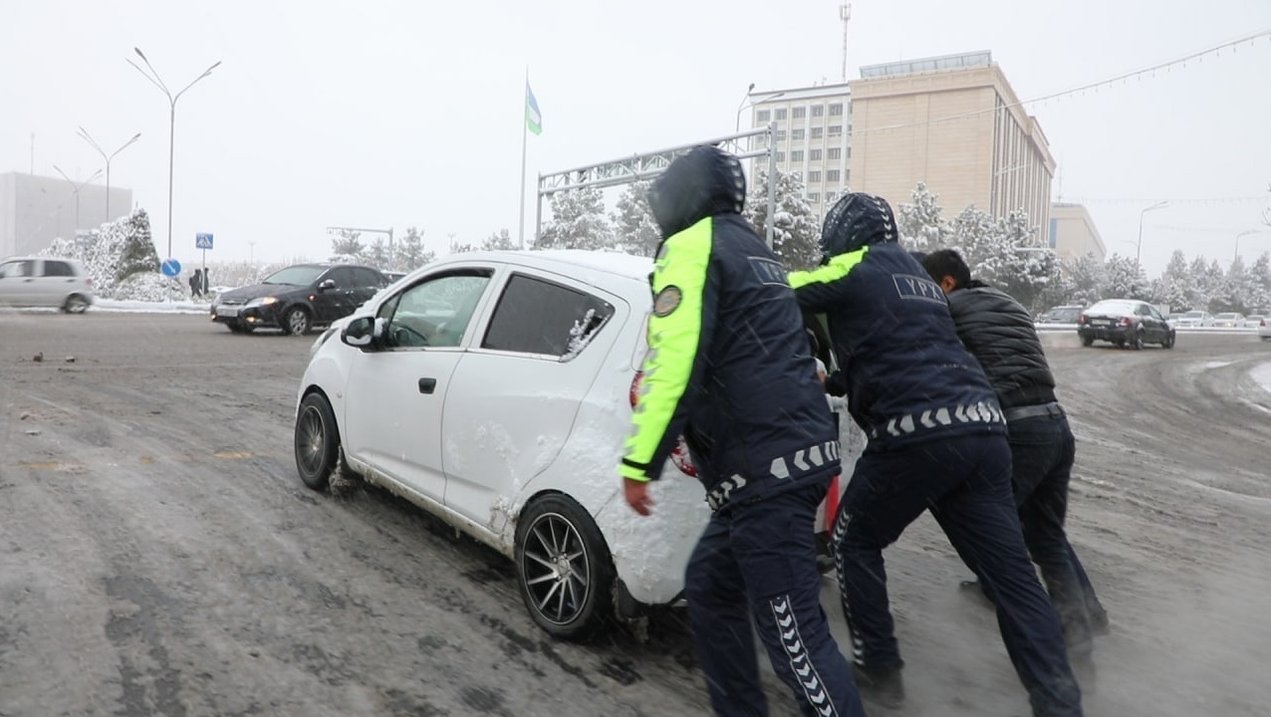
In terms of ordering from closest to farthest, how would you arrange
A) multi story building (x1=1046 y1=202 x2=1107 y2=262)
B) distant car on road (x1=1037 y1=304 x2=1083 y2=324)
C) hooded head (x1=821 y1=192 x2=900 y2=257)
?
hooded head (x1=821 y1=192 x2=900 y2=257), distant car on road (x1=1037 y1=304 x2=1083 y2=324), multi story building (x1=1046 y1=202 x2=1107 y2=262)

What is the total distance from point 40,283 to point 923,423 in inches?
1073

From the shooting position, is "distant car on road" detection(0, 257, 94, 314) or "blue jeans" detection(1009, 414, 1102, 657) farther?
"distant car on road" detection(0, 257, 94, 314)

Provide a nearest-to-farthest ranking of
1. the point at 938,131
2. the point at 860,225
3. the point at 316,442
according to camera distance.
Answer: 1. the point at 860,225
2. the point at 316,442
3. the point at 938,131

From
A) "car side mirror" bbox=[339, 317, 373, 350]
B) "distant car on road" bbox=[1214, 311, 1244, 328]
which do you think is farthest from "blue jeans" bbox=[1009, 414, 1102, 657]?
"distant car on road" bbox=[1214, 311, 1244, 328]

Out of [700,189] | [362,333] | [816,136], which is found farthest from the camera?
[816,136]

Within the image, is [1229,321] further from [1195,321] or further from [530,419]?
[530,419]

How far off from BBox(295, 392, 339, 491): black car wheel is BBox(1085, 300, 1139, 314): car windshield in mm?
25651

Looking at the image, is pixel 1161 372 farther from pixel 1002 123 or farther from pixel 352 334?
pixel 1002 123

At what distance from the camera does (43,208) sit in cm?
12581

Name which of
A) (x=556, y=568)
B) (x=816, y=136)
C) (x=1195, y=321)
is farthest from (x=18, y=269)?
(x=816, y=136)

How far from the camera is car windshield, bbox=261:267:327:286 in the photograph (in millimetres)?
19188

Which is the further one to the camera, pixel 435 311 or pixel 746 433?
pixel 435 311

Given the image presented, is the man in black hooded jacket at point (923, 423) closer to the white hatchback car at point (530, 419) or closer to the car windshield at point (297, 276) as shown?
the white hatchback car at point (530, 419)

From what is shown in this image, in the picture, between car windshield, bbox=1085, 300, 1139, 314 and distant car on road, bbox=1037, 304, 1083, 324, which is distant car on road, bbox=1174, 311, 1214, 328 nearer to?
distant car on road, bbox=1037, 304, 1083, 324
